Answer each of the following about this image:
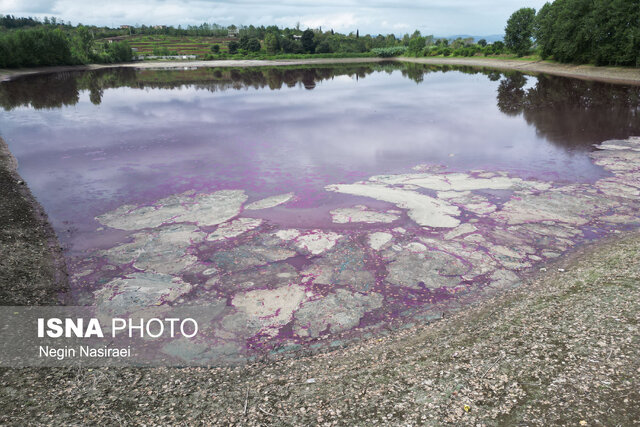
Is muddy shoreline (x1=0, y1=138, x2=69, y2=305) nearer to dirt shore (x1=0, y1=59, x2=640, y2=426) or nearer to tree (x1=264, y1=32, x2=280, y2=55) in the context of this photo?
dirt shore (x1=0, y1=59, x2=640, y2=426)

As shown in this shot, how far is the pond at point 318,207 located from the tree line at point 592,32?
23.6 m

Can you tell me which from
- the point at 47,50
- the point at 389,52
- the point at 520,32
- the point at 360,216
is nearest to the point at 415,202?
the point at 360,216

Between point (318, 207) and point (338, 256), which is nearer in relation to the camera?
point (338, 256)

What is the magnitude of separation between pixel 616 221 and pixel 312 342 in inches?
481

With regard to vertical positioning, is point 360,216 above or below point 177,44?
below

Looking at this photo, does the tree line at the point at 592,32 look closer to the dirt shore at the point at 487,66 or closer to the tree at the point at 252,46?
the dirt shore at the point at 487,66

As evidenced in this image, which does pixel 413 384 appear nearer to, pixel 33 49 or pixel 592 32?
pixel 592 32

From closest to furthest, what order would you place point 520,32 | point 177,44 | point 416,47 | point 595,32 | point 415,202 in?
point 415,202 → point 595,32 → point 520,32 → point 416,47 → point 177,44

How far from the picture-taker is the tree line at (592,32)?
50.0 m

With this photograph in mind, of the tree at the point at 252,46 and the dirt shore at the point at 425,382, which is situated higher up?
the tree at the point at 252,46

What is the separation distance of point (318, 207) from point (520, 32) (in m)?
90.8

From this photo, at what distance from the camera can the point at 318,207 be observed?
51.8ft

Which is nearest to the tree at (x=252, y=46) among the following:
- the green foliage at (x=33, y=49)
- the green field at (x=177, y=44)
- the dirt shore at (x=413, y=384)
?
the green field at (x=177, y=44)

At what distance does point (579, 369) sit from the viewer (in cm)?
675
